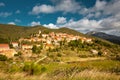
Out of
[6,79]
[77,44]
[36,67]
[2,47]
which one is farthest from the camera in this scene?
[77,44]

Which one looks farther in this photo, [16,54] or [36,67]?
[16,54]

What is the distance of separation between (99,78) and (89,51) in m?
103

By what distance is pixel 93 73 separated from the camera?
6.83m

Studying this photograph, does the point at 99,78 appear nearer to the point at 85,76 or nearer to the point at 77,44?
the point at 85,76

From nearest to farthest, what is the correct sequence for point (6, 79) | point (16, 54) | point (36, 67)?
point (6, 79)
point (36, 67)
point (16, 54)

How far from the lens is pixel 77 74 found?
686 centimetres

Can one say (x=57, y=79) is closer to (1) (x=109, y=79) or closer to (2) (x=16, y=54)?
(1) (x=109, y=79)

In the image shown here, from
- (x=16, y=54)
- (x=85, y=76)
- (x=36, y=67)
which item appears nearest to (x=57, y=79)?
(x=85, y=76)

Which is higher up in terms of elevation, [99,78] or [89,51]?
[99,78]

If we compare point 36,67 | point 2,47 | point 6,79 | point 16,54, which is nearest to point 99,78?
point 6,79

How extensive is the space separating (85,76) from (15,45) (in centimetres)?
12311

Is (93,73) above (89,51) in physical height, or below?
above

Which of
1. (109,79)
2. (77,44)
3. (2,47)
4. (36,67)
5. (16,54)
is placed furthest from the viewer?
(77,44)

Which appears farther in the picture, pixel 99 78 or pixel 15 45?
pixel 15 45
